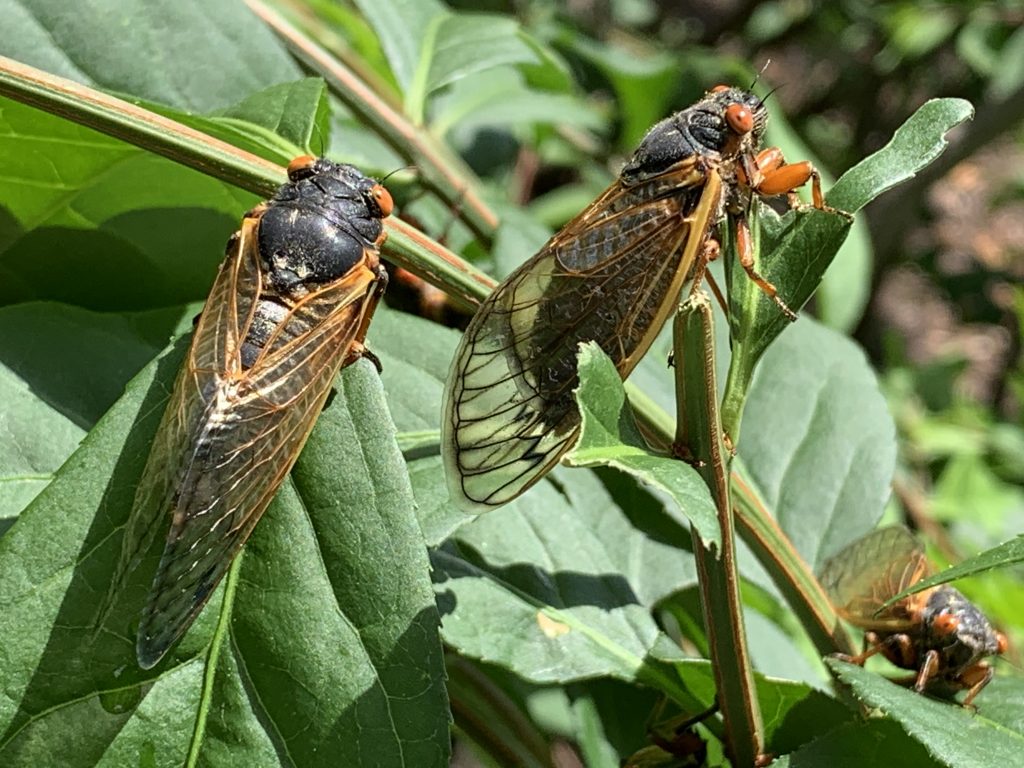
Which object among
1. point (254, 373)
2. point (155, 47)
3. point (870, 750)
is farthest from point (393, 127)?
point (870, 750)

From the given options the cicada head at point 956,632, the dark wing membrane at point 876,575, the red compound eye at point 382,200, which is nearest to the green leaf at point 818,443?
the dark wing membrane at point 876,575

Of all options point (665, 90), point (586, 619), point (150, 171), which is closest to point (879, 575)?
point (586, 619)

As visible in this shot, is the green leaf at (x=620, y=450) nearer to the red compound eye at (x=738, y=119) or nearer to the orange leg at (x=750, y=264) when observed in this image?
the orange leg at (x=750, y=264)

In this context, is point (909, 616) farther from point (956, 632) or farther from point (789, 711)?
point (789, 711)

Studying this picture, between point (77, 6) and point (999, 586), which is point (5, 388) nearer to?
point (77, 6)

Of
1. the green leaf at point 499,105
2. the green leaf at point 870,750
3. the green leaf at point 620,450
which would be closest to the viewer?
the green leaf at point 620,450

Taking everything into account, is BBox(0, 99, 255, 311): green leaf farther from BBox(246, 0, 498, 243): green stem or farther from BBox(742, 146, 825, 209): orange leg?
BBox(742, 146, 825, 209): orange leg
